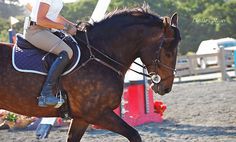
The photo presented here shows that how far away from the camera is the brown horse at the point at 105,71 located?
15.3 ft

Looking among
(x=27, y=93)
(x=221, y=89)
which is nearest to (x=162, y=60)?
(x=27, y=93)

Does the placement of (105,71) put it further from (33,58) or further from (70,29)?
(33,58)

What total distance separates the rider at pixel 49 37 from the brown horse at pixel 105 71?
152 mm

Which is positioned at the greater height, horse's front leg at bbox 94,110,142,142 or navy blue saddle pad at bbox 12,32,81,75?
navy blue saddle pad at bbox 12,32,81,75

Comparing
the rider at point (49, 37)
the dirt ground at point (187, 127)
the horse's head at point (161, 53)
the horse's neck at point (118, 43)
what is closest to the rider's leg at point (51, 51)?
the rider at point (49, 37)

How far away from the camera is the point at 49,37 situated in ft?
15.5

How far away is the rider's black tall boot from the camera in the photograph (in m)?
4.54

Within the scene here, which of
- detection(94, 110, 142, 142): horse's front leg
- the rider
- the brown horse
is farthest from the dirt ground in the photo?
the rider

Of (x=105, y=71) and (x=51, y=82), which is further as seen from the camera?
(x=105, y=71)

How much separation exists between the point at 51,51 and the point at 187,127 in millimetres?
4507

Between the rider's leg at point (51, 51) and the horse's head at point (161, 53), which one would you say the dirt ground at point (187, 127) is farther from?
the rider's leg at point (51, 51)

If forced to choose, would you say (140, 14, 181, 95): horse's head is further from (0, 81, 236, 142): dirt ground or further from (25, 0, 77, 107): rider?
(0, 81, 236, 142): dirt ground

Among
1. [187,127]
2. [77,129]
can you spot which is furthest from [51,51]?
[187,127]

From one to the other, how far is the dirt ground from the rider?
2897mm
